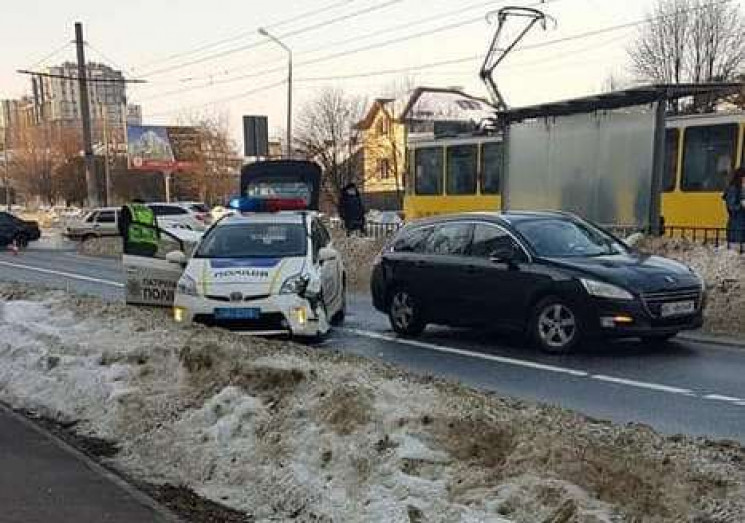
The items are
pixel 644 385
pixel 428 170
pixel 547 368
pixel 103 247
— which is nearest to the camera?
pixel 644 385

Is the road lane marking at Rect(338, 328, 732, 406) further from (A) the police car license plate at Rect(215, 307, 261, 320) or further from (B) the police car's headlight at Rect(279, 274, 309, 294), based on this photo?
(A) the police car license plate at Rect(215, 307, 261, 320)

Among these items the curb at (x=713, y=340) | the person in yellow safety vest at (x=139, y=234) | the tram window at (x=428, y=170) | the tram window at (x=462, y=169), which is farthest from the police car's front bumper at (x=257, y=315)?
the tram window at (x=428, y=170)

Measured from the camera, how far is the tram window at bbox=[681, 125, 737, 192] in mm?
18750

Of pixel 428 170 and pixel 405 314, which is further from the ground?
pixel 428 170

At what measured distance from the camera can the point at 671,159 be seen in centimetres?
2000

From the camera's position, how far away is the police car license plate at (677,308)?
32.8 feet

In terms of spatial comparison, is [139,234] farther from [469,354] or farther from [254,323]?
[469,354]

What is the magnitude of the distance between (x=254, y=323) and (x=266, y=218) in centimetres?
233

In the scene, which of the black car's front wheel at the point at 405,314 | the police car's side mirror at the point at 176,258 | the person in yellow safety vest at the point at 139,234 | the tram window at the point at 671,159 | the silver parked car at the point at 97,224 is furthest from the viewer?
the silver parked car at the point at 97,224

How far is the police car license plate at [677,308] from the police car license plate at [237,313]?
455 centimetres

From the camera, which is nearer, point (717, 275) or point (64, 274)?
point (717, 275)

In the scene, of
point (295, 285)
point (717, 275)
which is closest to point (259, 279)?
point (295, 285)

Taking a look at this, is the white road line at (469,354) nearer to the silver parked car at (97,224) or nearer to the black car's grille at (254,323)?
the black car's grille at (254,323)

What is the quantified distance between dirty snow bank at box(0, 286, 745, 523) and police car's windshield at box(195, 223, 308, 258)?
3.27 metres
